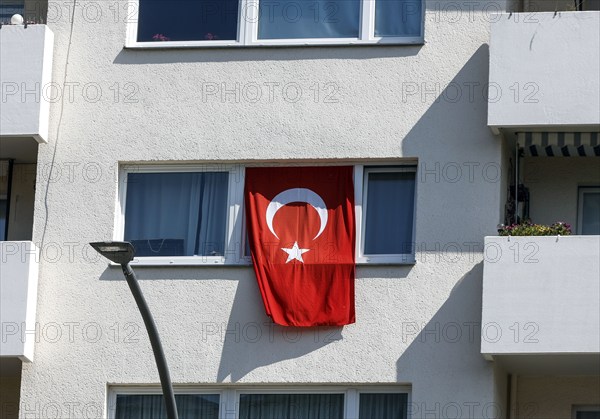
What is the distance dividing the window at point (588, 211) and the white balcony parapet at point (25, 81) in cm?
654

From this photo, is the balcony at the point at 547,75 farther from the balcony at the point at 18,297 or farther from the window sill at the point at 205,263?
the balcony at the point at 18,297

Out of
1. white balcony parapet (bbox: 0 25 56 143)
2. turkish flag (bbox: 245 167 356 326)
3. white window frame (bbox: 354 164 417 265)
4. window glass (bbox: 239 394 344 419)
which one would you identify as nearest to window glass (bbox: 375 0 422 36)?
white window frame (bbox: 354 164 417 265)

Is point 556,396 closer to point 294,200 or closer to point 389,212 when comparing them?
point 389,212

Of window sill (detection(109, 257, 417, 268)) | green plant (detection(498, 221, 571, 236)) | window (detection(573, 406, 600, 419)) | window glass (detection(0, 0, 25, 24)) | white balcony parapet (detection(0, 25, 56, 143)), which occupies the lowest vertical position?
window (detection(573, 406, 600, 419))

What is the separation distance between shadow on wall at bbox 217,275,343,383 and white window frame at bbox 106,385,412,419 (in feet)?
0.77

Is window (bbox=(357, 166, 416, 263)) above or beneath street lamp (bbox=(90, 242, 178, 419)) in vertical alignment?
above

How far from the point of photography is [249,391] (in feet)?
72.5

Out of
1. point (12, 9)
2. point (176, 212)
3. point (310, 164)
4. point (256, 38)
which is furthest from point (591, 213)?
point (12, 9)

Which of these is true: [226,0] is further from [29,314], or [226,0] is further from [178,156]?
[29,314]

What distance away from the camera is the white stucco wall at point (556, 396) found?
22156mm

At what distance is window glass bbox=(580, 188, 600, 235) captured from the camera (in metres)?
23.2

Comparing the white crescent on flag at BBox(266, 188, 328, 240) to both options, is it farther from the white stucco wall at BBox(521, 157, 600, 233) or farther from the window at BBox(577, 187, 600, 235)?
the window at BBox(577, 187, 600, 235)

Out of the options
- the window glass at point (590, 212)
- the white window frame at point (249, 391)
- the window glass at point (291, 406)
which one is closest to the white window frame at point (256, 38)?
the window glass at point (590, 212)

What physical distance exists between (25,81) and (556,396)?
735 cm
